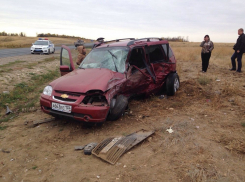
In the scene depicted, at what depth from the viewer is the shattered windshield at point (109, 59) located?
516 cm

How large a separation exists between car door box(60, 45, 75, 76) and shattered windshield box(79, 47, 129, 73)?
13.8 inches

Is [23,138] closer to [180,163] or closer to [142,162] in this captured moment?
[142,162]

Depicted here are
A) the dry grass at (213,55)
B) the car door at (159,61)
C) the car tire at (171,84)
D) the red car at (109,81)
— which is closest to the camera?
the red car at (109,81)

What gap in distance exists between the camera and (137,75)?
213 inches

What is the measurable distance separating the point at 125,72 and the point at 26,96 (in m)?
4.19

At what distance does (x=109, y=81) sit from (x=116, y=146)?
4.61ft

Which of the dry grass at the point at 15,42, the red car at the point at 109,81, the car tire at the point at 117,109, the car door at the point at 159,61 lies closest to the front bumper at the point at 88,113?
the red car at the point at 109,81

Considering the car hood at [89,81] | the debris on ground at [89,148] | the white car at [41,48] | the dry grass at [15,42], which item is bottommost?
the debris on ground at [89,148]

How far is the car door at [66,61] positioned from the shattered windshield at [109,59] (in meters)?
0.35

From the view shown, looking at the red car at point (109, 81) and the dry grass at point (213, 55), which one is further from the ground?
the dry grass at point (213, 55)

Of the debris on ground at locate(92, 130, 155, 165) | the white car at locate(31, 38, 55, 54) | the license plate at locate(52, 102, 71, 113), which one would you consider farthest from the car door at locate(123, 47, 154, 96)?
the white car at locate(31, 38, 55, 54)

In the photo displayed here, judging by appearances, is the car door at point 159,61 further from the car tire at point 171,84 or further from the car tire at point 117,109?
the car tire at point 117,109

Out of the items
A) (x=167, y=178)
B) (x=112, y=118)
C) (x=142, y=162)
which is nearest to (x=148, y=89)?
(x=112, y=118)

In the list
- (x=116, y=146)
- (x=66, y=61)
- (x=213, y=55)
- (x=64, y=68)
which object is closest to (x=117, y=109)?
(x=116, y=146)
